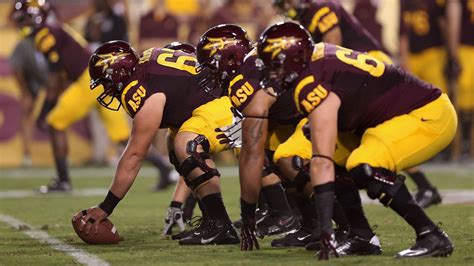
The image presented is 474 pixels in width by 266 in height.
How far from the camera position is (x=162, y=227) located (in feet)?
27.0

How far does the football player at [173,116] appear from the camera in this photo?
7023 millimetres

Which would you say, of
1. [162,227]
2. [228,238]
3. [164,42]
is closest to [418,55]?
[164,42]

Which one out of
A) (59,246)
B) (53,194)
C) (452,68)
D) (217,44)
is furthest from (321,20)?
(452,68)

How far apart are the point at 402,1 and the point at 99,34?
344 centimetres

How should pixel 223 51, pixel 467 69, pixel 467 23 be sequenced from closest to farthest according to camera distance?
1. pixel 223 51
2. pixel 467 23
3. pixel 467 69

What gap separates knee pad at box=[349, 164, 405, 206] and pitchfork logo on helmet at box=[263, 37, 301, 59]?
2.28ft

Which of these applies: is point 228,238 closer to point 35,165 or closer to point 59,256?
point 59,256

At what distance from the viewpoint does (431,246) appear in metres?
6.12

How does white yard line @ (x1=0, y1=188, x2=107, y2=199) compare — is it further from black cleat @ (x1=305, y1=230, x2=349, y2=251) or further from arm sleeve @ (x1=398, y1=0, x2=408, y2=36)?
black cleat @ (x1=305, y1=230, x2=349, y2=251)

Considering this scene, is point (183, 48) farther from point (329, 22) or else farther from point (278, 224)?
point (329, 22)

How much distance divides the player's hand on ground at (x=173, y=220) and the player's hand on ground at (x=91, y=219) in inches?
23.3

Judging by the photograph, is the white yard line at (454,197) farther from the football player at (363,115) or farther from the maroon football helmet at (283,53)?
the maroon football helmet at (283,53)

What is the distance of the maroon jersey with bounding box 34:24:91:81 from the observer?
10.9m

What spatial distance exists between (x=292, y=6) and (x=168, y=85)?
6.61 feet
